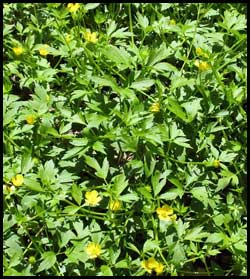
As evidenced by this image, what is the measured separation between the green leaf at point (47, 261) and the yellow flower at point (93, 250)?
12cm

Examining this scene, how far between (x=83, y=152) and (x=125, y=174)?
184mm

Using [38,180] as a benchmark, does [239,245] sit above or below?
below

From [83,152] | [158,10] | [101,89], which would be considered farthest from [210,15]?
[83,152]

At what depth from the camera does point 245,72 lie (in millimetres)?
2271

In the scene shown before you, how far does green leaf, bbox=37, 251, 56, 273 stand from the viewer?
183 cm

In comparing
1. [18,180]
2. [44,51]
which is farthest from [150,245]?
[44,51]

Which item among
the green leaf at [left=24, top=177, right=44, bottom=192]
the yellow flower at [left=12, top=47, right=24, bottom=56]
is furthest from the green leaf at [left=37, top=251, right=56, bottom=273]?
the yellow flower at [left=12, top=47, right=24, bottom=56]

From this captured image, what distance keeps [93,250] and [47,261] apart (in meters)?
0.16

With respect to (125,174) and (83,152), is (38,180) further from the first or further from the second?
(125,174)

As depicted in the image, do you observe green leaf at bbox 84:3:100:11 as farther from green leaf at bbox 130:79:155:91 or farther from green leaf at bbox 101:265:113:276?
green leaf at bbox 101:265:113:276

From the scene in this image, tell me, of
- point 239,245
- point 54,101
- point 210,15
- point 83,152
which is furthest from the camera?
point 210,15

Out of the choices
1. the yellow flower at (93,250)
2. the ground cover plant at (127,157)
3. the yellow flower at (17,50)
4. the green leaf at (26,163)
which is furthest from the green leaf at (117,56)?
the yellow flower at (93,250)

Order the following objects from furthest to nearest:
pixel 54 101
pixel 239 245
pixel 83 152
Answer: pixel 54 101 → pixel 83 152 → pixel 239 245

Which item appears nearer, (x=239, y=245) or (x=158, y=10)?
(x=239, y=245)
